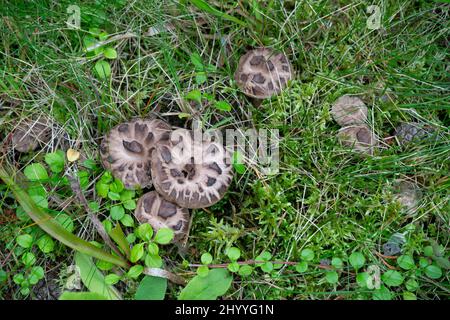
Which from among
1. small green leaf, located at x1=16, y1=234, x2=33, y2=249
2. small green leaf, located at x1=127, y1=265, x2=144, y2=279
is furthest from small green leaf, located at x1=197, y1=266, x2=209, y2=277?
small green leaf, located at x1=16, y1=234, x2=33, y2=249

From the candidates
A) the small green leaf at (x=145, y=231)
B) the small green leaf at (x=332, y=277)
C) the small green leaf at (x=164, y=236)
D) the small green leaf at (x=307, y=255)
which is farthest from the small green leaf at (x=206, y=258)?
the small green leaf at (x=332, y=277)

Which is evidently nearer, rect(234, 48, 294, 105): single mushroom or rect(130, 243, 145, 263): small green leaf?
rect(130, 243, 145, 263): small green leaf

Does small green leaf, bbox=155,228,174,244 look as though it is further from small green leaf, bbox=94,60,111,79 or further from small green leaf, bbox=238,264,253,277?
small green leaf, bbox=94,60,111,79

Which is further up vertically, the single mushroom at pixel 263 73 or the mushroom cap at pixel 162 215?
the single mushroom at pixel 263 73

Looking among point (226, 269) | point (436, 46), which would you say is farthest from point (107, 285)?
point (436, 46)

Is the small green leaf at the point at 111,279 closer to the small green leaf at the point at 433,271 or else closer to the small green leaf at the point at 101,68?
the small green leaf at the point at 101,68

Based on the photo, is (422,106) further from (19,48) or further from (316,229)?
(19,48)

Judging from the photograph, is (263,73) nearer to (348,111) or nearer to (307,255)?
(348,111)
